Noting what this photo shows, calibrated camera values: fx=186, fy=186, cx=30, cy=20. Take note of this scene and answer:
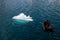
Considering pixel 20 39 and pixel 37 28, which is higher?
pixel 37 28

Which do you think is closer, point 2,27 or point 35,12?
point 2,27

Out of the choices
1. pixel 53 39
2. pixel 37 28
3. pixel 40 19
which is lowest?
pixel 53 39

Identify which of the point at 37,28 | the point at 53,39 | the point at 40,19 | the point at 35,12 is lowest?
the point at 53,39

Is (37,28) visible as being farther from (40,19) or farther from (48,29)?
(40,19)

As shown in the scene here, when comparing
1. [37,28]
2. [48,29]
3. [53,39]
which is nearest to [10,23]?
[37,28]

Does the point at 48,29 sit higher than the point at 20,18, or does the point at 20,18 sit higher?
the point at 20,18

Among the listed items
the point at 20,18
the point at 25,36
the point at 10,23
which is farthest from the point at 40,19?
the point at 25,36

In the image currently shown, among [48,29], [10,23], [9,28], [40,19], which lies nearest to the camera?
[48,29]

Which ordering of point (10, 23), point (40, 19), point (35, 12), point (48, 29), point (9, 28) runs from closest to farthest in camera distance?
point (48, 29) < point (9, 28) < point (10, 23) < point (40, 19) < point (35, 12)

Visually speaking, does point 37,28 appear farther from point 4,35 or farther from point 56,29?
point 4,35
